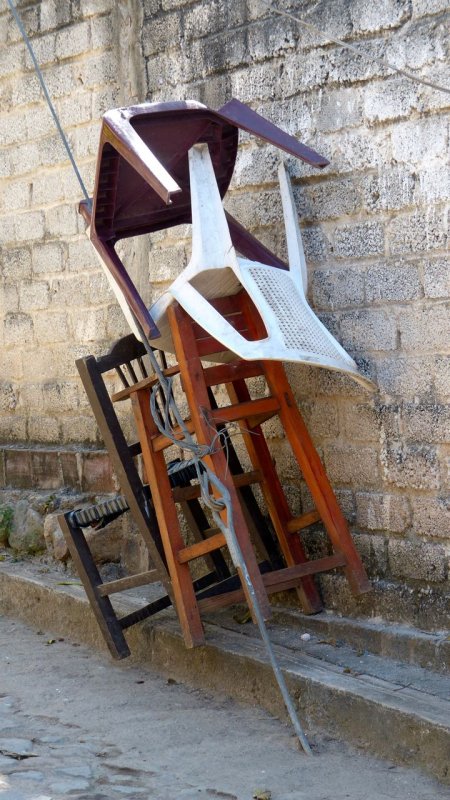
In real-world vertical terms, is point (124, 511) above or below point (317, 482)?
below

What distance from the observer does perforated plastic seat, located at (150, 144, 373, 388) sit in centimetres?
389

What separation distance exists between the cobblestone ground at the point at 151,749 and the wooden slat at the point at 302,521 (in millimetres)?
775

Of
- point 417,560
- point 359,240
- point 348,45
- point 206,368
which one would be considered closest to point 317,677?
point 417,560

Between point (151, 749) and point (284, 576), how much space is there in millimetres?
862

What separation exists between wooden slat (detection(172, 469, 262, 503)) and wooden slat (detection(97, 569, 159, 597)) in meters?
0.34

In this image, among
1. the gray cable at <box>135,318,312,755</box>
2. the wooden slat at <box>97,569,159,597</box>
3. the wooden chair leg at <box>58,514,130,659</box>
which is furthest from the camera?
the wooden chair leg at <box>58,514,130,659</box>

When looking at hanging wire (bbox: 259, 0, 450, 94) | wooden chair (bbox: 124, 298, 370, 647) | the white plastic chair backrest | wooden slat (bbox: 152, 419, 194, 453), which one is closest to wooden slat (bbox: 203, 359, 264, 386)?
wooden chair (bbox: 124, 298, 370, 647)

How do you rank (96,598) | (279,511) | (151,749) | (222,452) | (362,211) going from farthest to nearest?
(96,598)
(279,511)
(362,211)
(222,452)
(151,749)

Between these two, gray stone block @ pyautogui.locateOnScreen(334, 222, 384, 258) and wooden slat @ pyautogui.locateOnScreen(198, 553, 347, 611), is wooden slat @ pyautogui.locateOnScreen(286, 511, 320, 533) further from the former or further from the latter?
gray stone block @ pyautogui.locateOnScreen(334, 222, 384, 258)

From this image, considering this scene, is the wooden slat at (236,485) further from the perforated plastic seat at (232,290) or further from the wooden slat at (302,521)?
the perforated plastic seat at (232,290)

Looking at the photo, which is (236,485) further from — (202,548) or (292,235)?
(292,235)

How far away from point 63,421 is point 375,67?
9.67 feet

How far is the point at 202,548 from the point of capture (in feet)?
13.8

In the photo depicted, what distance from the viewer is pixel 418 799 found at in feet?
11.0
